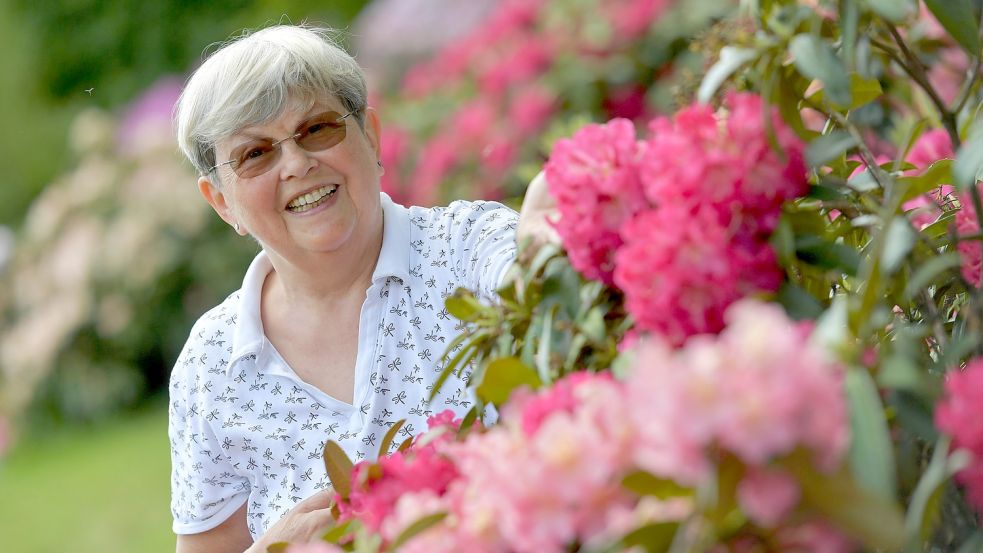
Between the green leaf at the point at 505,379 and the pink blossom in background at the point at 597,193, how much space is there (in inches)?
4.2

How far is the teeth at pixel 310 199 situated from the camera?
192 centimetres

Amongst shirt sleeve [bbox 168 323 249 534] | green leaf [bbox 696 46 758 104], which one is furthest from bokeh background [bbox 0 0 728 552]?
green leaf [bbox 696 46 758 104]

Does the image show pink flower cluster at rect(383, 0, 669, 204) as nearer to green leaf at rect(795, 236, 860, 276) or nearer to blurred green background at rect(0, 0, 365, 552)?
blurred green background at rect(0, 0, 365, 552)

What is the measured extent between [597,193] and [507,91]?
305cm

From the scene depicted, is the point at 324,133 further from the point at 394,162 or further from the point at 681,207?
the point at 394,162

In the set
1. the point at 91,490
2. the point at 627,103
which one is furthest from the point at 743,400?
the point at 91,490

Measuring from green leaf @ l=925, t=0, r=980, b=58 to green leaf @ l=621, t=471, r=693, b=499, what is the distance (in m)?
0.55

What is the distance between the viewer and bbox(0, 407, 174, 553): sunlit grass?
4555 millimetres

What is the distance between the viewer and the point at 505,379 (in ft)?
3.39

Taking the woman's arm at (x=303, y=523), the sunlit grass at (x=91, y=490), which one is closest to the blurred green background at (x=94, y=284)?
the sunlit grass at (x=91, y=490)

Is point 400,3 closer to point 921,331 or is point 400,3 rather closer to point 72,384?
point 72,384

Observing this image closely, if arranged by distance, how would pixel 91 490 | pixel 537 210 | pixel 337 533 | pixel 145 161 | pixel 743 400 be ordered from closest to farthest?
1. pixel 743 400
2. pixel 337 533
3. pixel 537 210
4. pixel 91 490
5. pixel 145 161

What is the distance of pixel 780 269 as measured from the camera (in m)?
0.99

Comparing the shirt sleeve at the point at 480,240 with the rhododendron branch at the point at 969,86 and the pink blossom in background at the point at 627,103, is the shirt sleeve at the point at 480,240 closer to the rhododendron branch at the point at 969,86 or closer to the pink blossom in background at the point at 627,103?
the rhododendron branch at the point at 969,86
